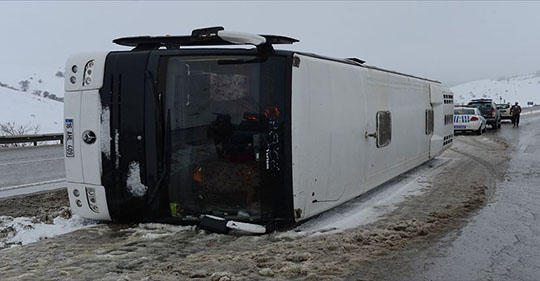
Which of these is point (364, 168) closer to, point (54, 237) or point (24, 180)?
point (54, 237)

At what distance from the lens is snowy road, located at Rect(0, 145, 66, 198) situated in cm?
805

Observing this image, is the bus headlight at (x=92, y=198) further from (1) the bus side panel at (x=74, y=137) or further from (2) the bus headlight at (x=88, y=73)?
(2) the bus headlight at (x=88, y=73)

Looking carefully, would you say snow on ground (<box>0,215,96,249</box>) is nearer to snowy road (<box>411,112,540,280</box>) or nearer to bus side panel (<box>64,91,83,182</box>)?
bus side panel (<box>64,91,83,182</box>)

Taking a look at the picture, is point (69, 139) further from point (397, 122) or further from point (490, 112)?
point (490, 112)

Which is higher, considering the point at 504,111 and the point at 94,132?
the point at 504,111

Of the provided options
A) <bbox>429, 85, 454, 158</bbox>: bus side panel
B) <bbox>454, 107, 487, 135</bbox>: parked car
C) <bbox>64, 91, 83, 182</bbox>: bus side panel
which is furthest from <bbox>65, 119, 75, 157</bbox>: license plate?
<bbox>454, 107, 487, 135</bbox>: parked car

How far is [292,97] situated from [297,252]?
59.1 inches

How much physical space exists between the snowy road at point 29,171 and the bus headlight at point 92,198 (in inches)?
140

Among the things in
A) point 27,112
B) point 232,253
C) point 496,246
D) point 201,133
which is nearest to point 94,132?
point 201,133

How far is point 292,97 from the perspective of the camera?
4285 mm

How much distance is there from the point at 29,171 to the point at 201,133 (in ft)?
25.4

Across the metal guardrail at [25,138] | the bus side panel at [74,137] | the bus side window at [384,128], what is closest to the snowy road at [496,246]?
the bus side window at [384,128]

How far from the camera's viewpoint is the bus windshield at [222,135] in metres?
4.34

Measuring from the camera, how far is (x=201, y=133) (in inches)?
174
